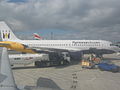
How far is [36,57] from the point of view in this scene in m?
27.9

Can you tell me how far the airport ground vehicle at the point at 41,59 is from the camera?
87.0 ft

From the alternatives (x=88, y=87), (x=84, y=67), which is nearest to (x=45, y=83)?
(x=88, y=87)

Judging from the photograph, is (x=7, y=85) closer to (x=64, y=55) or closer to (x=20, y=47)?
(x=64, y=55)

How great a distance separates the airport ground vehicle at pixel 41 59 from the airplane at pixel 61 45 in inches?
157

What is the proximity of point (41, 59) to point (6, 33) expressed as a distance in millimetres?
16500

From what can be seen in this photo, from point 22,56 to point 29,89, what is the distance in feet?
76.3

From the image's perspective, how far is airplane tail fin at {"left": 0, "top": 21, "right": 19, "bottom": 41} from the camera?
3988cm

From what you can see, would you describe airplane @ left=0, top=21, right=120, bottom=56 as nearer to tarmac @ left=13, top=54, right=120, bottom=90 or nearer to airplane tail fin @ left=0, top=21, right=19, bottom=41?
airplane tail fin @ left=0, top=21, right=19, bottom=41

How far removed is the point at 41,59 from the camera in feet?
92.3

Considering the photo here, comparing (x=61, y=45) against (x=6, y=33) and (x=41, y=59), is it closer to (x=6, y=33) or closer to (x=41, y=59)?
(x=41, y=59)

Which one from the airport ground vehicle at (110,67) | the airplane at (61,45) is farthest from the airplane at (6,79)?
the airplane at (61,45)

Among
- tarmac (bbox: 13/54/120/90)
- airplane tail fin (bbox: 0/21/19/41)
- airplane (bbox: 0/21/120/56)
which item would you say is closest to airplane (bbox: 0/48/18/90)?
tarmac (bbox: 13/54/120/90)

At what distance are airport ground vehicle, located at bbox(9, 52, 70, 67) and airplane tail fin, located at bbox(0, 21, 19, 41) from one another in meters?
13.9

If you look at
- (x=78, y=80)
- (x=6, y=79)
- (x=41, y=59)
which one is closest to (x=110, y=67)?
(x=78, y=80)
